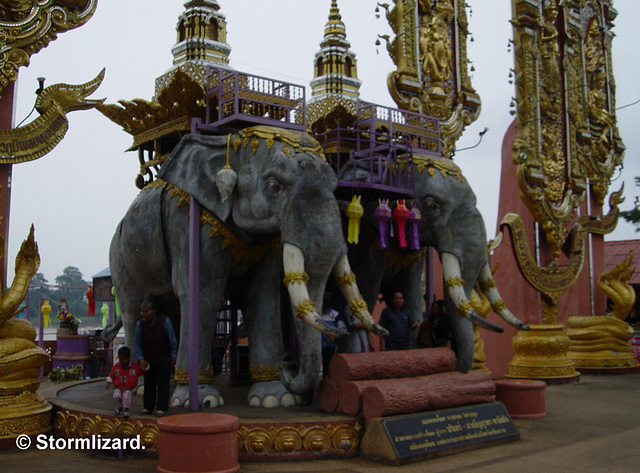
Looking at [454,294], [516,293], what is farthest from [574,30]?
[454,294]

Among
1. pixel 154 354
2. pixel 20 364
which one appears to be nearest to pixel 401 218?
pixel 154 354

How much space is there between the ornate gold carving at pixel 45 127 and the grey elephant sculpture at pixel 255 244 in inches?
40.7

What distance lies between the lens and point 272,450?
531 cm

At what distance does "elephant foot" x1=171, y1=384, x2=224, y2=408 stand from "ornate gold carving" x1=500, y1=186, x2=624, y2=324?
6.17 m

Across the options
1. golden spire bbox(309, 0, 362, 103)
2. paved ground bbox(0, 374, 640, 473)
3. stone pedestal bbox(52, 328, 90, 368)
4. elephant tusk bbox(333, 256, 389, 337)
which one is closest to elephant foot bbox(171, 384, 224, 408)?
paved ground bbox(0, 374, 640, 473)

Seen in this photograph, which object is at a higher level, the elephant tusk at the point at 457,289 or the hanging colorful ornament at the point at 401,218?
the hanging colorful ornament at the point at 401,218

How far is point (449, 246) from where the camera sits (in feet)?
22.7

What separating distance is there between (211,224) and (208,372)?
128 centimetres

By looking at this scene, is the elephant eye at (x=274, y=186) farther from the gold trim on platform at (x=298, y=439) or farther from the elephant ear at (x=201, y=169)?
the gold trim on platform at (x=298, y=439)

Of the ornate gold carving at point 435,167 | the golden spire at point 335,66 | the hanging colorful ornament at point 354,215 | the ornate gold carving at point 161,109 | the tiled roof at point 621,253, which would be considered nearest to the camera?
the hanging colorful ornament at point 354,215

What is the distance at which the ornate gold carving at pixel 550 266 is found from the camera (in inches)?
427

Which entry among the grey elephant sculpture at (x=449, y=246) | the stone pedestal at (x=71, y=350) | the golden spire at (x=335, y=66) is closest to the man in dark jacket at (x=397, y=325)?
the grey elephant sculpture at (x=449, y=246)

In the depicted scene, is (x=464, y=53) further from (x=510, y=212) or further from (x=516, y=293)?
(x=516, y=293)

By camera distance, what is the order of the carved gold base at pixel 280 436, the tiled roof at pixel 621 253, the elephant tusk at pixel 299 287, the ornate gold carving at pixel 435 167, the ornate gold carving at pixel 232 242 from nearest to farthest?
the carved gold base at pixel 280 436, the elephant tusk at pixel 299 287, the ornate gold carving at pixel 232 242, the ornate gold carving at pixel 435 167, the tiled roof at pixel 621 253
